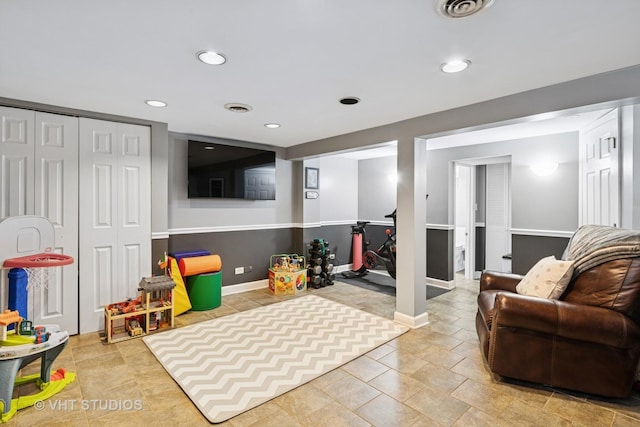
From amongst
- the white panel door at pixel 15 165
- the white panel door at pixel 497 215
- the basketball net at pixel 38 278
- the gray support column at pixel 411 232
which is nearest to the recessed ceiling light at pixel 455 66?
the gray support column at pixel 411 232

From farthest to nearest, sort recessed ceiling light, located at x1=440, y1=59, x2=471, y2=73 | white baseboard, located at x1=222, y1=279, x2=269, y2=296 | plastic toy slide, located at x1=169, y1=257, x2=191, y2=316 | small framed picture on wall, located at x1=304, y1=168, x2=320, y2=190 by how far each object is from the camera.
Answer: small framed picture on wall, located at x1=304, y1=168, x2=320, y2=190 < white baseboard, located at x1=222, y1=279, x2=269, y2=296 < plastic toy slide, located at x1=169, y1=257, x2=191, y2=316 < recessed ceiling light, located at x1=440, y1=59, x2=471, y2=73

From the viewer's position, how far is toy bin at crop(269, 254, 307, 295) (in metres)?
4.72

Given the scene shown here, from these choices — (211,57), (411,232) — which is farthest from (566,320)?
(211,57)

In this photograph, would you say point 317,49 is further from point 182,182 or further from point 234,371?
point 182,182

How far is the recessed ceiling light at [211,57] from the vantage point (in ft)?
6.47

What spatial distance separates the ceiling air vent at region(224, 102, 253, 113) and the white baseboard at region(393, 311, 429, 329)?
2.69 metres

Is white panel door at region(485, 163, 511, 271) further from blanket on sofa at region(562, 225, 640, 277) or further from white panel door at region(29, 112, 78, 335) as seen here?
white panel door at region(29, 112, 78, 335)

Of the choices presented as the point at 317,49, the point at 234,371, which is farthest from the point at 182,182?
the point at 317,49

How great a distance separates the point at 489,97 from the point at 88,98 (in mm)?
3516

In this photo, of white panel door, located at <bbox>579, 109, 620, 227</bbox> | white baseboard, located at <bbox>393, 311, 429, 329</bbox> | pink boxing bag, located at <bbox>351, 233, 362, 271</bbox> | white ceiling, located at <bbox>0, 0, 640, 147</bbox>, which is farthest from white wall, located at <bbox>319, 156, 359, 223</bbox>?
white panel door, located at <bbox>579, 109, 620, 227</bbox>

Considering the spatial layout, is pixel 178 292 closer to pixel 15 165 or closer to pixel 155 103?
pixel 15 165

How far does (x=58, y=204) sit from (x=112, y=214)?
17.9 inches

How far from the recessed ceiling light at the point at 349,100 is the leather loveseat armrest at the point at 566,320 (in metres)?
1.94

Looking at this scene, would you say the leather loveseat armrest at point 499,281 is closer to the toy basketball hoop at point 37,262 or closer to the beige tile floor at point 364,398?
the beige tile floor at point 364,398
